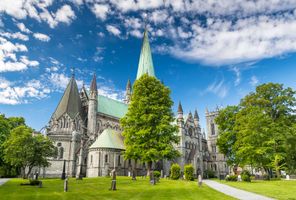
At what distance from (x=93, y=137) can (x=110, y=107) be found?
14586 mm

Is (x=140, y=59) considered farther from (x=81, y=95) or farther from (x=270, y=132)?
(x=270, y=132)

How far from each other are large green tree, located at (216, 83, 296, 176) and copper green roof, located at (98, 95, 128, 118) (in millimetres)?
Result: 32071

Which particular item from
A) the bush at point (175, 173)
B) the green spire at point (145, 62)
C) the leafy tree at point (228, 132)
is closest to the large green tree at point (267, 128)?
the leafy tree at point (228, 132)

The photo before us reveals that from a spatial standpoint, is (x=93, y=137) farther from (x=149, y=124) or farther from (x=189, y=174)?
(x=189, y=174)

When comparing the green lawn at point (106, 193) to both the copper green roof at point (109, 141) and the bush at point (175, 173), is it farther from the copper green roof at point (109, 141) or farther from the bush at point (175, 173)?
the copper green roof at point (109, 141)

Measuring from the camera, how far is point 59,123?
5391cm

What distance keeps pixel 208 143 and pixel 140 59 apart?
138 feet

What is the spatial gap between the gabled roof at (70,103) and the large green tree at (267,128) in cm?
3455

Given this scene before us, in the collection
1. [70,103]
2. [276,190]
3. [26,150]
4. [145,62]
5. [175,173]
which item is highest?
[145,62]

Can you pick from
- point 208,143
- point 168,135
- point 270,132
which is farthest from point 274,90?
point 208,143

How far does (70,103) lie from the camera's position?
5712 centimetres

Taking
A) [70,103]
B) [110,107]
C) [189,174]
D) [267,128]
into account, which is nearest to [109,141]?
[70,103]

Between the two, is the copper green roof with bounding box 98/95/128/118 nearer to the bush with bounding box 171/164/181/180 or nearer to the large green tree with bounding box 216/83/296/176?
the bush with bounding box 171/164/181/180

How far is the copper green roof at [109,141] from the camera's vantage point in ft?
152
